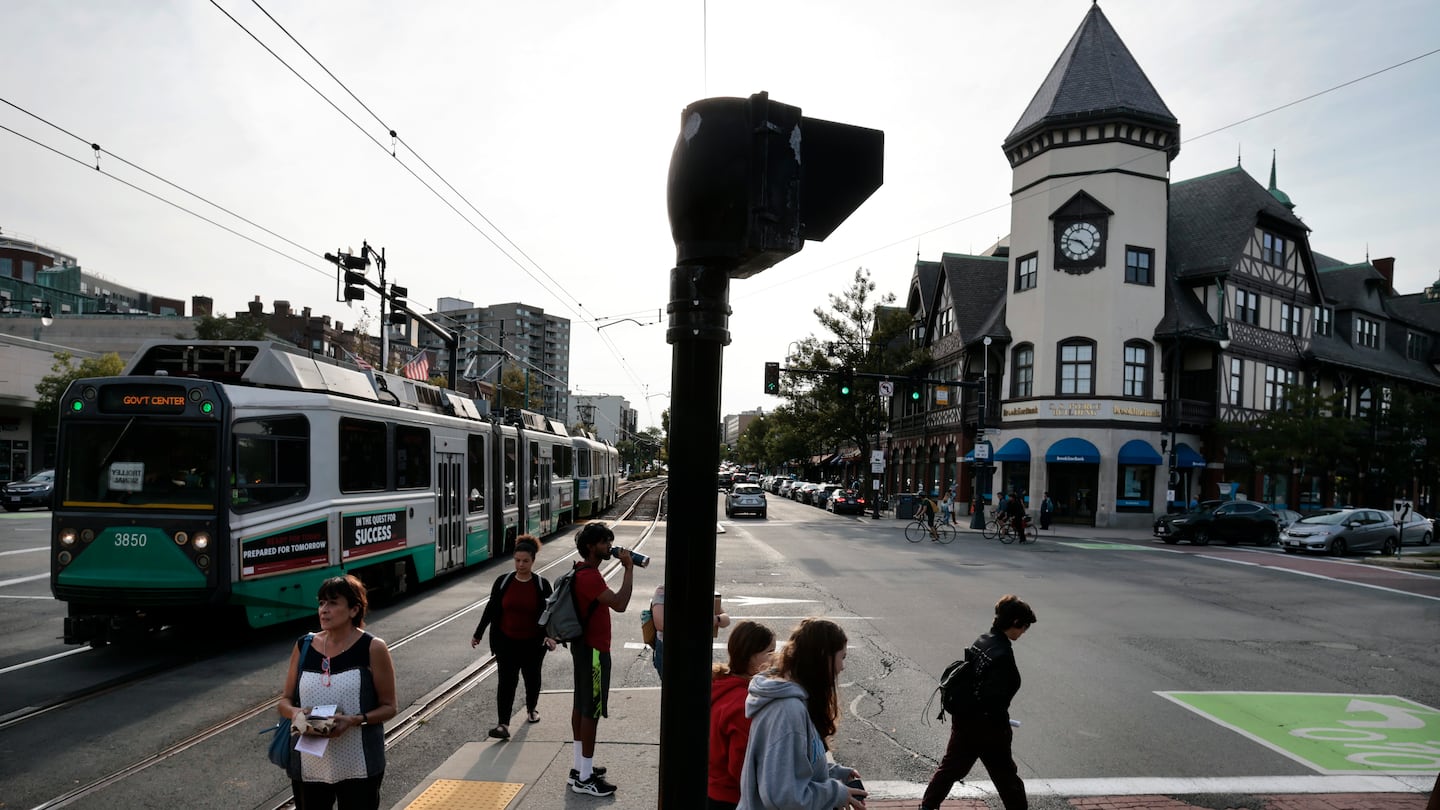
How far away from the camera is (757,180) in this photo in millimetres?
2139

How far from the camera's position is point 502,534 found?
1842 centimetres

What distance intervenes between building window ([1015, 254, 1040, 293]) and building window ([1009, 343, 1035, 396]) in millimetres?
2848

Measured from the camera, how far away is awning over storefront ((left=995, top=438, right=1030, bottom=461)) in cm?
3900

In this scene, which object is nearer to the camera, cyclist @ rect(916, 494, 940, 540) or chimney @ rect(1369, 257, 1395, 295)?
cyclist @ rect(916, 494, 940, 540)

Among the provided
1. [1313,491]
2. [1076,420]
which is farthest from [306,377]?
[1313,491]

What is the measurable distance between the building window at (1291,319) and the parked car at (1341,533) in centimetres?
1868

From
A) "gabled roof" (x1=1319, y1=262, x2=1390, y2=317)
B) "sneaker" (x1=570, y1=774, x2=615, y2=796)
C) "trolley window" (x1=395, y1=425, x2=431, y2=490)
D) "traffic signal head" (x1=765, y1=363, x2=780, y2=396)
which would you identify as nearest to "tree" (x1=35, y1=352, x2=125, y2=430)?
"traffic signal head" (x1=765, y1=363, x2=780, y2=396)

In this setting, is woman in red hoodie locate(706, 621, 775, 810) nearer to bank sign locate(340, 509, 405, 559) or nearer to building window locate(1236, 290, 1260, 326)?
bank sign locate(340, 509, 405, 559)

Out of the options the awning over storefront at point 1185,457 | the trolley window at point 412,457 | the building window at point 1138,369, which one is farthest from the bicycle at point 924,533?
the trolley window at point 412,457

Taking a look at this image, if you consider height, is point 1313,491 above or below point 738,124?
below

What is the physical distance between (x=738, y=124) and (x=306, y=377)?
10026 mm

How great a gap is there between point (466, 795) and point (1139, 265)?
131 ft

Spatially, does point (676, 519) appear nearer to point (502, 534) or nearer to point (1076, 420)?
point (502, 534)

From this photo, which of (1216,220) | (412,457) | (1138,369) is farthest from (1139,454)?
(412,457)
